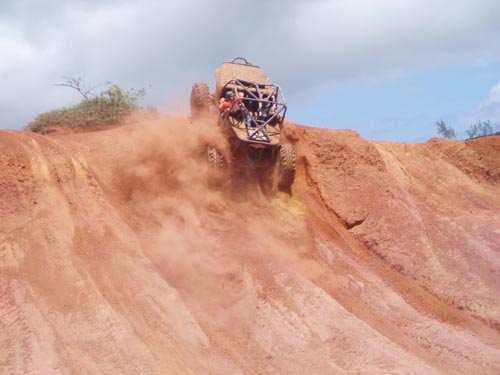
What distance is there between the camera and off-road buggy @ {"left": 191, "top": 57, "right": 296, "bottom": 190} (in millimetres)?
11117

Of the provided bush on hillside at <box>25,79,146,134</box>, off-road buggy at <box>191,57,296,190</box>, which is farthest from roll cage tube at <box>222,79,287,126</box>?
bush on hillside at <box>25,79,146,134</box>

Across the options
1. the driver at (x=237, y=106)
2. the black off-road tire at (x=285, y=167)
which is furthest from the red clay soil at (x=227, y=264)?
the driver at (x=237, y=106)

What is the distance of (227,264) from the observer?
30.6 ft

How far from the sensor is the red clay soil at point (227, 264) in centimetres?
717

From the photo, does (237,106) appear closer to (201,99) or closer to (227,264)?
(201,99)

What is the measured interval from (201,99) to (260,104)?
206 cm

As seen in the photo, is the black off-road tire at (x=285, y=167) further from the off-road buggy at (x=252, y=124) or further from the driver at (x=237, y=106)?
the driver at (x=237, y=106)

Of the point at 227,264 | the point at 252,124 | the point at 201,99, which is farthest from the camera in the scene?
the point at 201,99

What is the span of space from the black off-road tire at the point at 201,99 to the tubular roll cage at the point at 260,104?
2.16 feet

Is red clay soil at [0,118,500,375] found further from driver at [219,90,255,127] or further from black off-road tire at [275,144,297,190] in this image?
driver at [219,90,255,127]

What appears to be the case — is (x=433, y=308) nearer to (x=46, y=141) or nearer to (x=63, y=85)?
(x=46, y=141)

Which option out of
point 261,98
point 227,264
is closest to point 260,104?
point 261,98

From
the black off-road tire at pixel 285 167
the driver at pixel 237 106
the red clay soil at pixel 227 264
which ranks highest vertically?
the driver at pixel 237 106

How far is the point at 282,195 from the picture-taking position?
12062 mm
